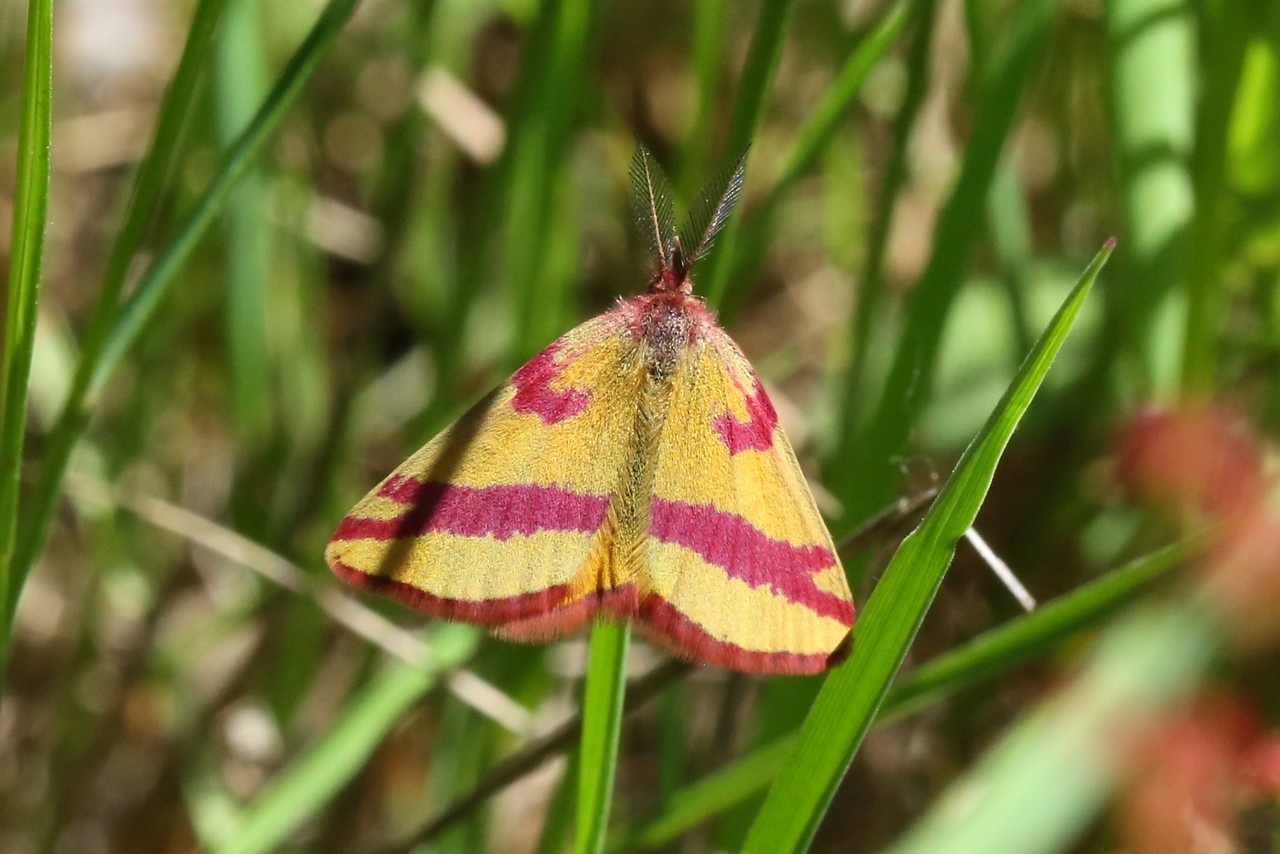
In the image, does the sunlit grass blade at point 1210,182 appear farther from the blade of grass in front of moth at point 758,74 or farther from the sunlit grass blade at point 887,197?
the blade of grass in front of moth at point 758,74

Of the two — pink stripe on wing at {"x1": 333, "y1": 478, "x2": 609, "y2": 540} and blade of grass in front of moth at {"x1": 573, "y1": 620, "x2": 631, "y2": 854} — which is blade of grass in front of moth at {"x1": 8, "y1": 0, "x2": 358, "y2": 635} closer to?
pink stripe on wing at {"x1": 333, "y1": 478, "x2": 609, "y2": 540}

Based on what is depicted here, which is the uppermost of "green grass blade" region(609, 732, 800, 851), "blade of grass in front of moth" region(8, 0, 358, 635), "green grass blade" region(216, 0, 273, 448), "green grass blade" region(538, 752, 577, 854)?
"green grass blade" region(216, 0, 273, 448)

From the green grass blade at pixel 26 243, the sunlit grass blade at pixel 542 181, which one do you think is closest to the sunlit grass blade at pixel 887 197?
the sunlit grass blade at pixel 542 181

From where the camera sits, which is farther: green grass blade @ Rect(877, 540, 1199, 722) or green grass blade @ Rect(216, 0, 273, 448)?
green grass blade @ Rect(216, 0, 273, 448)

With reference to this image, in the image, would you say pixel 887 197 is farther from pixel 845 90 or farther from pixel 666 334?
pixel 666 334

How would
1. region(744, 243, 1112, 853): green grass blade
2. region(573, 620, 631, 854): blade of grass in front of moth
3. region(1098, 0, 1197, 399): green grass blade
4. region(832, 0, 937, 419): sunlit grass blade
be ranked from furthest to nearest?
region(1098, 0, 1197, 399): green grass blade < region(832, 0, 937, 419): sunlit grass blade < region(573, 620, 631, 854): blade of grass in front of moth < region(744, 243, 1112, 853): green grass blade

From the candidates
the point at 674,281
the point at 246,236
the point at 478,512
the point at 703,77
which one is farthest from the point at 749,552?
the point at 246,236

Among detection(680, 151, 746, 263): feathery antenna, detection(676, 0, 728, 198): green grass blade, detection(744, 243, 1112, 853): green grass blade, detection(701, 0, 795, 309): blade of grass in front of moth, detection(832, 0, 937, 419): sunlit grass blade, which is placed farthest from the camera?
detection(676, 0, 728, 198): green grass blade

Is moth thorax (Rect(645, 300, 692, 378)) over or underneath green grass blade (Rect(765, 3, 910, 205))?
underneath

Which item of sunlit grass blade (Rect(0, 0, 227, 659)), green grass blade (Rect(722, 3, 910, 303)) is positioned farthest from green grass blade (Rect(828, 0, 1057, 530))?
sunlit grass blade (Rect(0, 0, 227, 659))
